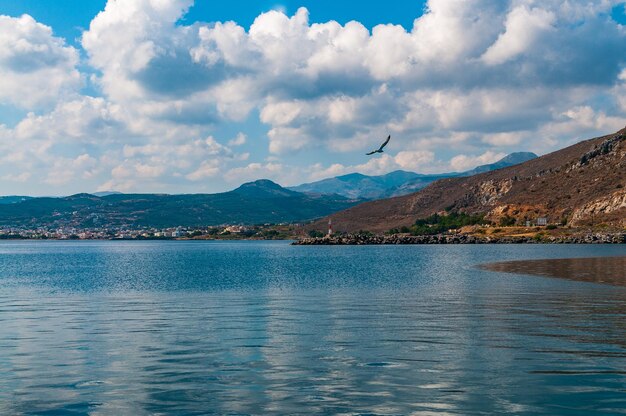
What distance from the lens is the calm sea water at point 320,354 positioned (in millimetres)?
20000

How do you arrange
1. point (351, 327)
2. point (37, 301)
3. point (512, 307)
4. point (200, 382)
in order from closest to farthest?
1. point (200, 382)
2. point (351, 327)
3. point (512, 307)
4. point (37, 301)

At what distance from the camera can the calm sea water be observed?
20.0m

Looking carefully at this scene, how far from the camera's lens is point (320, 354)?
91.0 feet

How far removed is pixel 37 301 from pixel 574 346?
142 ft

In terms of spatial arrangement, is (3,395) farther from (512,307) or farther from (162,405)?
(512,307)

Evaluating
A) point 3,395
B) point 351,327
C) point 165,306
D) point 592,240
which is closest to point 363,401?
point 3,395

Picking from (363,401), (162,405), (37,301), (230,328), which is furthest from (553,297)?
(37,301)

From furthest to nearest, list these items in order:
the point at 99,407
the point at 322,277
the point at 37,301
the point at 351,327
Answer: the point at 322,277 → the point at 37,301 → the point at 351,327 → the point at 99,407

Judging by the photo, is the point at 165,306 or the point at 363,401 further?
the point at 165,306

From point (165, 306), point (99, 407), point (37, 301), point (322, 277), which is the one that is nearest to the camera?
point (99, 407)

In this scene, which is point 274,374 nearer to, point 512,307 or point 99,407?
point 99,407

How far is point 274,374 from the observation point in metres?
23.9

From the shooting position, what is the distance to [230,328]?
36094 mm

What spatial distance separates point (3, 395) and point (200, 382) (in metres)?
6.37
